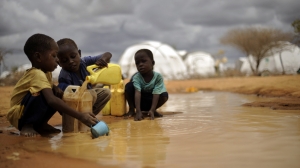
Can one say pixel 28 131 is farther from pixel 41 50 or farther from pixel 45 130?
pixel 41 50

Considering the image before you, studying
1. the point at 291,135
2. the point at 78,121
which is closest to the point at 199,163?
the point at 291,135

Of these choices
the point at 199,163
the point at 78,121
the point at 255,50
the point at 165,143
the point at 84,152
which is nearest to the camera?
the point at 199,163

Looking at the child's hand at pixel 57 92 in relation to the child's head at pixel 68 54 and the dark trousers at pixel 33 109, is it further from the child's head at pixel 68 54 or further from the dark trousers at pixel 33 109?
the child's head at pixel 68 54

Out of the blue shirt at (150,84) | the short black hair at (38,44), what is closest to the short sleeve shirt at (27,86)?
the short black hair at (38,44)

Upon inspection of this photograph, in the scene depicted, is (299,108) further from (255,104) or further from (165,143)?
(165,143)

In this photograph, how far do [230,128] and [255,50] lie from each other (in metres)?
18.4

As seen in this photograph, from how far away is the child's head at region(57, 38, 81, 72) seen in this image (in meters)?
3.12

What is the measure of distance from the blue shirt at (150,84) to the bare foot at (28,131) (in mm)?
1550

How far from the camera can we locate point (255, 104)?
4.78m

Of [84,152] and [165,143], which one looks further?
[165,143]

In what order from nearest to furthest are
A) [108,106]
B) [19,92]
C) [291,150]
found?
[291,150] → [19,92] → [108,106]

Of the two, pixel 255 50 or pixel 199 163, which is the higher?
pixel 255 50

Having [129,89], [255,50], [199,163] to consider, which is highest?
[255,50]

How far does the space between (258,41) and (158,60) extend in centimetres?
651
